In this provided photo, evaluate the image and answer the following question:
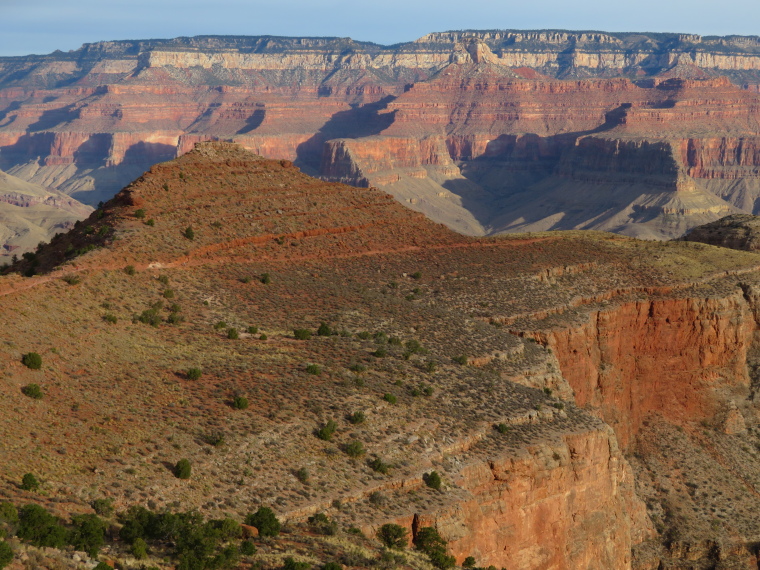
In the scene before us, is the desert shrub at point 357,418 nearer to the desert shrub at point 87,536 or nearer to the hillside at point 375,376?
the hillside at point 375,376

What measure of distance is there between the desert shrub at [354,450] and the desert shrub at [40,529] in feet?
37.8

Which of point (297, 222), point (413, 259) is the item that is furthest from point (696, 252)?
point (297, 222)

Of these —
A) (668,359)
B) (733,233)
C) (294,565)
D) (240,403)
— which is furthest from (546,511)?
(733,233)

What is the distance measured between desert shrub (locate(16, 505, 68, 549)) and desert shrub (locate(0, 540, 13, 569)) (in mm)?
1919

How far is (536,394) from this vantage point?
4356 cm

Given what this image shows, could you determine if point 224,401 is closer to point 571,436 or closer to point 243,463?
point 243,463

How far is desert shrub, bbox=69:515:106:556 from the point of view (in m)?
26.4

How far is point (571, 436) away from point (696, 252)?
32.0 meters

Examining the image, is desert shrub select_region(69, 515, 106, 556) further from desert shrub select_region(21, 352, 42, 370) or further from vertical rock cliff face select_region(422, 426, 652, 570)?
desert shrub select_region(21, 352, 42, 370)

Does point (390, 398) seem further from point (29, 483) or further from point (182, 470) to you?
point (29, 483)

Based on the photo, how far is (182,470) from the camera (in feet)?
104

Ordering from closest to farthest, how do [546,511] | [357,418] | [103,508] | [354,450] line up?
[103,508] < [354,450] < [357,418] < [546,511]

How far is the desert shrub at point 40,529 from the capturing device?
25812 millimetres

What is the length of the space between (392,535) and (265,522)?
14.1 feet
